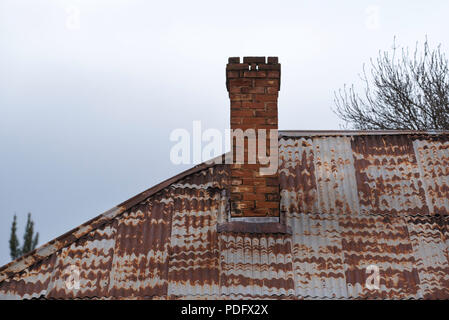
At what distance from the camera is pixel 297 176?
219 inches

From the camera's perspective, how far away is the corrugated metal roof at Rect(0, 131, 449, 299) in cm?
427

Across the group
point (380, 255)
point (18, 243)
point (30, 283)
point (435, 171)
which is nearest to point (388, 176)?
point (435, 171)

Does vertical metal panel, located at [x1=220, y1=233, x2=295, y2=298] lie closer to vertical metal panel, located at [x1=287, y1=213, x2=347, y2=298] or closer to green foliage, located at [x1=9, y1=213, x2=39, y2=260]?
vertical metal panel, located at [x1=287, y1=213, x2=347, y2=298]

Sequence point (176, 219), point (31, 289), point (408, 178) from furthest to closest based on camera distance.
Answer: point (408, 178)
point (176, 219)
point (31, 289)

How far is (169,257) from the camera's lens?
4.58 m

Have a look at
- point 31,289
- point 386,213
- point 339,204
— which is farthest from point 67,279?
point 386,213

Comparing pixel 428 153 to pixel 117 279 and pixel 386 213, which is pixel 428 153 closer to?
pixel 386 213

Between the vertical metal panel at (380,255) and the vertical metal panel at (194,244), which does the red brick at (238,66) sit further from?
the vertical metal panel at (380,255)

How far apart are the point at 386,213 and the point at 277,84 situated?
1.92m

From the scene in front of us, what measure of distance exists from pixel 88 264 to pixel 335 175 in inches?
121

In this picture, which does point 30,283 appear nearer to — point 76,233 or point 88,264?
point 88,264

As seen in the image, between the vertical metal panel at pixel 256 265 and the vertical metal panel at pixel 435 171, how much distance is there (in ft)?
6.00

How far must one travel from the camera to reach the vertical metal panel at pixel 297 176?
519 cm

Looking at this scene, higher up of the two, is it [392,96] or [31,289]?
[392,96]
